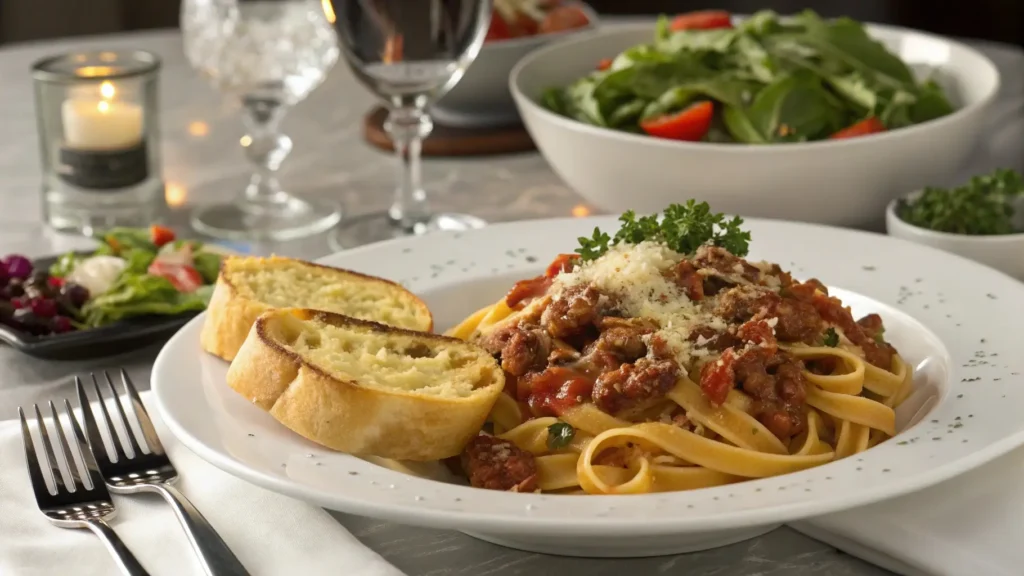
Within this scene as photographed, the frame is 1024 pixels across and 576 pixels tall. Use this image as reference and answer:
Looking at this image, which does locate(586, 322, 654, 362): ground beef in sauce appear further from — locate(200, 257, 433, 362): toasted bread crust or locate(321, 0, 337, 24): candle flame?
locate(321, 0, 337, 24): candle flame

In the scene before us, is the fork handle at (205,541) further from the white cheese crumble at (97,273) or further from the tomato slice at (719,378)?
the white cheese crumble at (97,273)

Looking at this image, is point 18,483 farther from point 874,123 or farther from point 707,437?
point 874,123

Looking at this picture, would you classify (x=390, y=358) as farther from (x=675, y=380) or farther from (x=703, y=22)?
(x=703, y=22)

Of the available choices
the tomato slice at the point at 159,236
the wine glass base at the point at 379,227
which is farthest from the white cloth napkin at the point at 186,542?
the wine glass base at the point at 379,227

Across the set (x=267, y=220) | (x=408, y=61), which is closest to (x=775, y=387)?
(x=408, y=61)

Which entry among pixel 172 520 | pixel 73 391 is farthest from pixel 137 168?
pixel 172 520

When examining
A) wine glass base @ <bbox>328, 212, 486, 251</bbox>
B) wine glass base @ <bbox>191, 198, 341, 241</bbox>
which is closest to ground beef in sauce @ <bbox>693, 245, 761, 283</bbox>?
wine glass base @ <bbox>328, 212, 486, 251</bbox>
